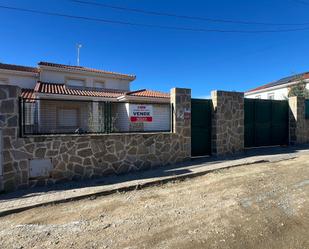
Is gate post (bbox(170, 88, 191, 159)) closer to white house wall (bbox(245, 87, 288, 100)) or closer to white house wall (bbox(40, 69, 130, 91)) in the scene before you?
white house wall (bbox(40, 69, 130, 91))

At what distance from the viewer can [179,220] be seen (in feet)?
13.1

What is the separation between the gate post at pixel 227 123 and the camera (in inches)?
381

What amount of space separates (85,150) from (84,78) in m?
15.3

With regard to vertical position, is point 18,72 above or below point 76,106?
above

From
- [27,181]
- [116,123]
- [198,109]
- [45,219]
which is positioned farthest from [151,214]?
[198,109]

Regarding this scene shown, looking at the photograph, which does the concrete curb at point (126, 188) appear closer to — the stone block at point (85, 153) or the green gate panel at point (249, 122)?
the stone block at point (85, 153)

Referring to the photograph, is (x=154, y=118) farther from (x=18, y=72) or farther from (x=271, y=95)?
(x=271, y=95)

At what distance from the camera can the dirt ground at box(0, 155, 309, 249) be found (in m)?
3.35

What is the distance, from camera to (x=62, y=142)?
6.68 meters

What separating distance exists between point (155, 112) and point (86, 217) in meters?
5.26

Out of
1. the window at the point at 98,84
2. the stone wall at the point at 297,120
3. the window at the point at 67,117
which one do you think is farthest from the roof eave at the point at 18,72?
the stone wall at the point at 297,120

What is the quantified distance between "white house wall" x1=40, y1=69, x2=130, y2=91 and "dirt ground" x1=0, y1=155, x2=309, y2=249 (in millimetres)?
16879

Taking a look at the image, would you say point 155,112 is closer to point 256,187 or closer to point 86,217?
point 256,187

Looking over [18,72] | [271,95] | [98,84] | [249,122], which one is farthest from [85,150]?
[271,95]
